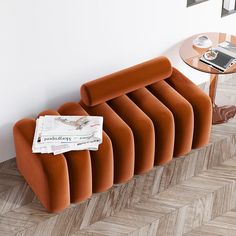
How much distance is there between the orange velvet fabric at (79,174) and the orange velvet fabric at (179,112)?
2.39 ft

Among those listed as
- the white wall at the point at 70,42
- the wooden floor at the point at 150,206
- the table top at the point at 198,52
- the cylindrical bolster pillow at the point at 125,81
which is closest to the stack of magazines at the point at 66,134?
the cylindrical bolster pillow at the point at 125,81

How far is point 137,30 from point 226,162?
1.12 meters

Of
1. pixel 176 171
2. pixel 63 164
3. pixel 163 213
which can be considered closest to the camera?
pixel 63 164

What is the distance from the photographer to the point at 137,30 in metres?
4.42

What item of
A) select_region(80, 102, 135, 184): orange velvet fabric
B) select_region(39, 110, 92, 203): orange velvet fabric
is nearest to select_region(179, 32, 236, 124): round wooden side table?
select_region(80, 102, 135, 184): orange velvet fabric

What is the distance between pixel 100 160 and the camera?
3873 millimetres

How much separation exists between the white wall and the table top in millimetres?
117

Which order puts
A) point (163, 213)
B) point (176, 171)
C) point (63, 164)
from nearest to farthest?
point (63, 164) < point (163, 213) < point (176, 171)

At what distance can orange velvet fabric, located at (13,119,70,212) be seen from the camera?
372 cm

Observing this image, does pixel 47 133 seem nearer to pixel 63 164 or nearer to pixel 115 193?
pixel 63 164

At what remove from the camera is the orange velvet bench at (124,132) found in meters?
3.81

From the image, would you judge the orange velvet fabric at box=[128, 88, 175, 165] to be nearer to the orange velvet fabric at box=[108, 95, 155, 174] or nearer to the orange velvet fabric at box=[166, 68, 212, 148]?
the orange velvet fabric at box=[108, 95, 155, 174]

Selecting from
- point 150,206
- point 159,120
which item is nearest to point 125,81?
point 159,120

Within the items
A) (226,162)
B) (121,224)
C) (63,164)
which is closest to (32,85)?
(63,164)
